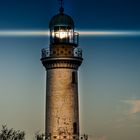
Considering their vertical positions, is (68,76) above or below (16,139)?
above

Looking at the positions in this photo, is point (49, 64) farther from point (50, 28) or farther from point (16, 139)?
point (16, 139)

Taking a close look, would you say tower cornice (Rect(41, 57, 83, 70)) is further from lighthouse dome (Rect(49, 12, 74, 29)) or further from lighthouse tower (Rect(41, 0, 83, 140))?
lighthouse dome (Rect(49, 12, 74, 29))

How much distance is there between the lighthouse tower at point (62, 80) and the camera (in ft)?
218

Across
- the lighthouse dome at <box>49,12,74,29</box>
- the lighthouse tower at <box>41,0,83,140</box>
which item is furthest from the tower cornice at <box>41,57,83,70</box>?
the lighthouse dome at <box>49,12,74,29</box>

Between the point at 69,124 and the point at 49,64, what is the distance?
569 centimetres

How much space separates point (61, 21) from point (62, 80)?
17.7 ft

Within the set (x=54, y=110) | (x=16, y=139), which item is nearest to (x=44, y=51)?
(x=54, y=110)

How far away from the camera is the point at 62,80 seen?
66938 millimetres

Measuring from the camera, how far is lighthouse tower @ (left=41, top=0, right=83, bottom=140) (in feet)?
218

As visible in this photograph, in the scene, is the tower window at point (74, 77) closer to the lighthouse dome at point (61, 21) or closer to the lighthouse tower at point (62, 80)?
the lighthouse tower at point (62, 80)

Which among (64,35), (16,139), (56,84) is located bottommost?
(16,139)

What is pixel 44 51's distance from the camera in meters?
67.6

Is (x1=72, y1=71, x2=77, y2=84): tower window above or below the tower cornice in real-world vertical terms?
below

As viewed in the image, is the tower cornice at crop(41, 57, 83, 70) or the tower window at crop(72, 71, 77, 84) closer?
the tower cornice at crop(41, 57, 83, 70)
